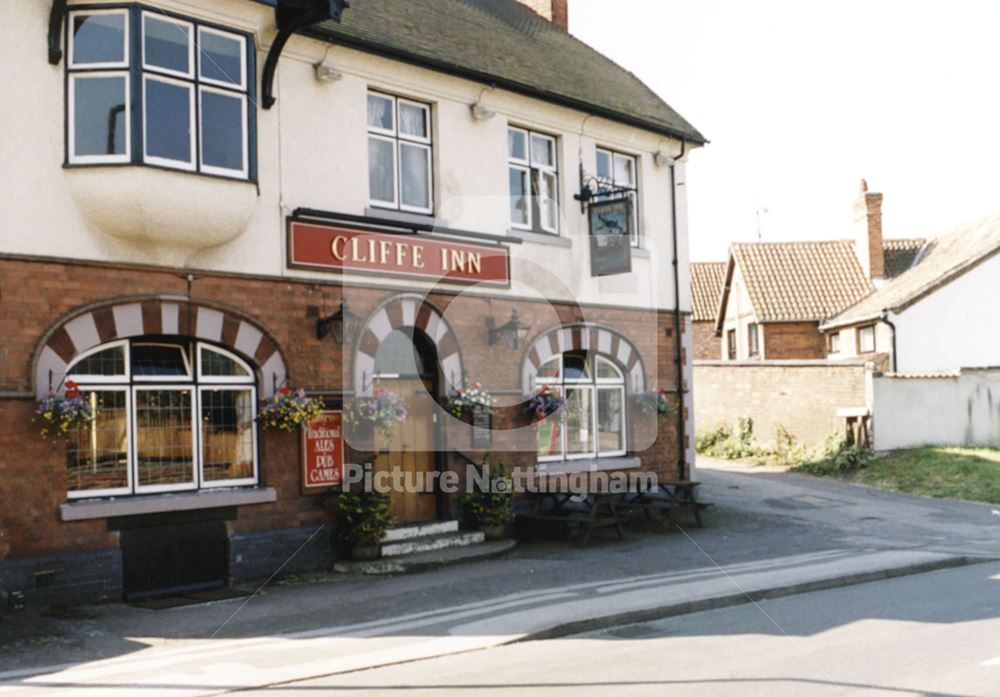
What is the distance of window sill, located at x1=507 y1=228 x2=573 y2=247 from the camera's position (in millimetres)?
16125

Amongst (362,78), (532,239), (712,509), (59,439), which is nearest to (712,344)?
(712,509)

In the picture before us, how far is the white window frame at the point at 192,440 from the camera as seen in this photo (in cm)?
1159

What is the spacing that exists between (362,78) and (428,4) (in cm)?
376

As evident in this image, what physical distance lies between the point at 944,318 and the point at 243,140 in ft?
77.8

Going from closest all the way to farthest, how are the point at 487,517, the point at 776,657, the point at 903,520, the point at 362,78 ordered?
1. the point at 776,657
2. the point at 362,78
3. the point at 487,517
4. the point at 903,520

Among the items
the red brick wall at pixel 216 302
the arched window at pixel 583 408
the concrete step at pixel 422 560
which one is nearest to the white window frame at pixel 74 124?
the red brick wall at pixel 216 302

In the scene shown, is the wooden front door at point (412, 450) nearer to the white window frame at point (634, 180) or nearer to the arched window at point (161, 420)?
the arched window at point (161, 420)

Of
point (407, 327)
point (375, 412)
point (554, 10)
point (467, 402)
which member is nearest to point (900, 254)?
point (554, 10)

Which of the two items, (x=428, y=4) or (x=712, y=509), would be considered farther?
(x=712, y=509)

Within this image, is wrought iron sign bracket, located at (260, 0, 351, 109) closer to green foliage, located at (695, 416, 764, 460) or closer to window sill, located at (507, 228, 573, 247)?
window sill, located at (507, 228, 573, 247)

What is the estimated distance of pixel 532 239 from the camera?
16.3m

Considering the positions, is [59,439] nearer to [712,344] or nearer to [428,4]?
[428,4]

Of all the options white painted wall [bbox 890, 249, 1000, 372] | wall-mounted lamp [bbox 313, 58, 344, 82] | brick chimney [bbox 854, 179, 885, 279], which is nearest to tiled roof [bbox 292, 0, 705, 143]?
wall-mounted lamp [bbox 313, 58, 344, 82]

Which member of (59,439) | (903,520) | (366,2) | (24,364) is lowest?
(903,520)
